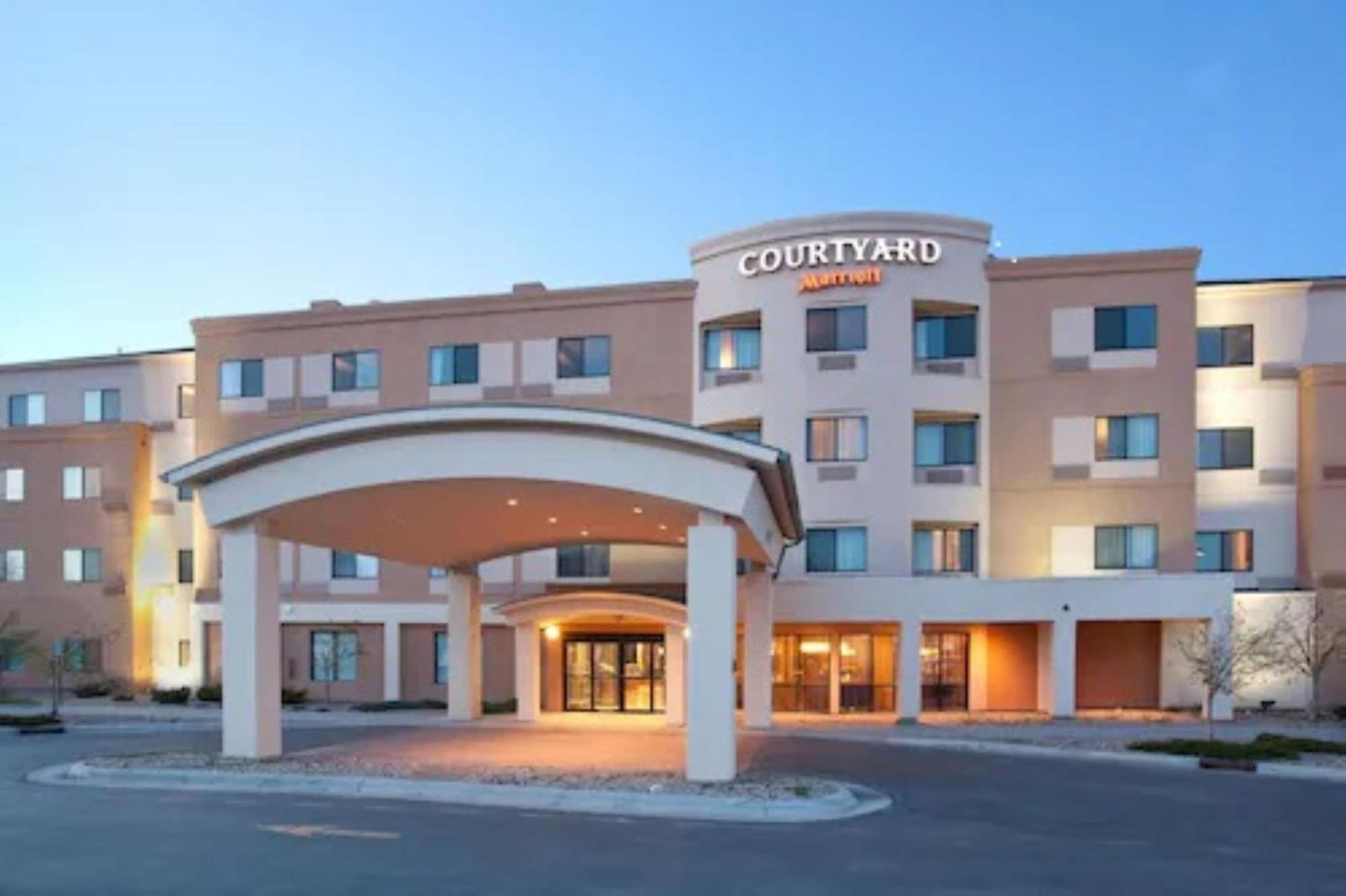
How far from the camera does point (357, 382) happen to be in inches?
1446

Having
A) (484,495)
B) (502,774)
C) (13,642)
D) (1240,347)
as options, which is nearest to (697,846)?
(502,774)

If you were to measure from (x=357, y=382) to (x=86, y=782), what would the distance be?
66.4ft

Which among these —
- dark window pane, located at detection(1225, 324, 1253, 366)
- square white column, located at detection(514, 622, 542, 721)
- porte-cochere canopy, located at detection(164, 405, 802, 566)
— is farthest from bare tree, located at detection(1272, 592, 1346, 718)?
square white column, located at detection(514, 622, 542, 721)

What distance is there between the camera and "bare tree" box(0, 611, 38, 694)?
116ft

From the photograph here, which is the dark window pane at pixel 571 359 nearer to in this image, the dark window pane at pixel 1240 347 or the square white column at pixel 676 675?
the square white column at pixel 676 675

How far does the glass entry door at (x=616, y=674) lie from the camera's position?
106ft

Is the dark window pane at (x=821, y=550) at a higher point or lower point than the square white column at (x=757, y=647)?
higher

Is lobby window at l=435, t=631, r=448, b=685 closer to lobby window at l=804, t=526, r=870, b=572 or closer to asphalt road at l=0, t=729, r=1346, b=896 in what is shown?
lobby window at l=804, t=526, r=870, b=572

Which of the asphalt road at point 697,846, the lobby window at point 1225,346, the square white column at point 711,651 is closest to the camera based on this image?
the asphalt road at point 697,846

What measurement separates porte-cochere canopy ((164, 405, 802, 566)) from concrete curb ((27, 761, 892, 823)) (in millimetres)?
4357

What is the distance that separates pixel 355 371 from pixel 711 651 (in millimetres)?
23982

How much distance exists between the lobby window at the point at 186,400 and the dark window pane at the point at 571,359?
14.8m

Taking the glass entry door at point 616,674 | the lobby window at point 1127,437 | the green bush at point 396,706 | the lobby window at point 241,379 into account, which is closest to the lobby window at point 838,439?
the lobby window at point 1127,437

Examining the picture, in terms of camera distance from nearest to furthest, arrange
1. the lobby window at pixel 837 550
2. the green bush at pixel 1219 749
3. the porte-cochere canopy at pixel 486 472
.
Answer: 1. the porte-cochere canopy at pixel 486 472
2. the green bush at pixel 1219 749
3. the lobby window at pixel 837 550
